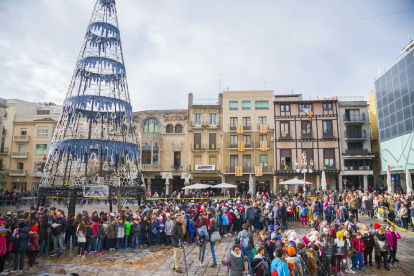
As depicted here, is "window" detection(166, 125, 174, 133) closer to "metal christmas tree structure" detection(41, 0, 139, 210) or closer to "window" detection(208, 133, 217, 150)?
"window" detection(208, 133, 217, 150)

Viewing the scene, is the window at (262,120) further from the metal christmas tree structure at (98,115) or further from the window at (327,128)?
the metal christmas tree structure at (98,115)

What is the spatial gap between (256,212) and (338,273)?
289 inches

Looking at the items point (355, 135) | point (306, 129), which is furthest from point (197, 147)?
point (355, 135)

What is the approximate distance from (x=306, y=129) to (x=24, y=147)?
4349cm

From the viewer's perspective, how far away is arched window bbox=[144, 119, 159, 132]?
46656mm

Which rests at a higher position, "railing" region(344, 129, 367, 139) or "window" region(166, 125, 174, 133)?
"window" region(166, 125, 174, 133)

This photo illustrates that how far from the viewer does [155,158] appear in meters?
45.5

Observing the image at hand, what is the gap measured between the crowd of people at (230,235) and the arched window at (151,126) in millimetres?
30159

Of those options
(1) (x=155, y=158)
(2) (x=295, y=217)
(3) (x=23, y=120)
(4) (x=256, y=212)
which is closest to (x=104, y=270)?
(4) (x=256, y=212)

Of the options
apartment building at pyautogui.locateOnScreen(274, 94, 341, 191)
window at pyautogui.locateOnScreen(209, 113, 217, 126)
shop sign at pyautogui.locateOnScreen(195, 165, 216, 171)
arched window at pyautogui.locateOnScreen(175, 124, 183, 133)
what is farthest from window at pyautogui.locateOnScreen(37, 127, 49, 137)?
apartment building at pyautogui.locateOnScreen(274, 94, 341, 191)

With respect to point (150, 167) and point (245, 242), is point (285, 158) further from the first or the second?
point (245, 242)

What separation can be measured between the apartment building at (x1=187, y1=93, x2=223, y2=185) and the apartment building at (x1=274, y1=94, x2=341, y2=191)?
8393mm

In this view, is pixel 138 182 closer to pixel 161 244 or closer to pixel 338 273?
pixel 161 244

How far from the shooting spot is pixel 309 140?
43.0m
